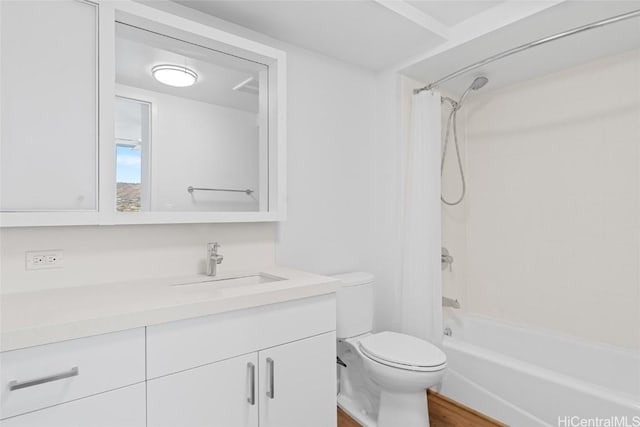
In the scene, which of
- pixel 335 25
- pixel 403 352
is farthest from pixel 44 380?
pixel 335 25

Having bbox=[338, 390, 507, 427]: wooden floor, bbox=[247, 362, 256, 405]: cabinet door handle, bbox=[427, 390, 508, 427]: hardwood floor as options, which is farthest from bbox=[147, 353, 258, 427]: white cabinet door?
bbox=[427, 390, 508, 427]: hardwood floor

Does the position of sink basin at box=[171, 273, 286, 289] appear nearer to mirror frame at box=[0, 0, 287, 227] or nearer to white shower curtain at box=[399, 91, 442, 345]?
mirror frame at box=[0, 0, 287, 227]

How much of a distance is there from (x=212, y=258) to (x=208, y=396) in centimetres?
63

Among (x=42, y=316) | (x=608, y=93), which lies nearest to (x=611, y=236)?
(x=608, y=93)

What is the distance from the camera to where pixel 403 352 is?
5.75 feet

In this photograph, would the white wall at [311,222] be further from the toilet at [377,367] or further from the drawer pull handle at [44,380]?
the drawer pull handle at [44,380]

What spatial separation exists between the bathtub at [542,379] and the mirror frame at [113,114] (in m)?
1.42

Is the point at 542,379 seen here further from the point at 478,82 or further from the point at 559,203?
the point at 478,82

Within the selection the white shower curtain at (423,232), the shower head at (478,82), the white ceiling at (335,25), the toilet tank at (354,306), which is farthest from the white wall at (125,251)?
the shower head at (478,82)

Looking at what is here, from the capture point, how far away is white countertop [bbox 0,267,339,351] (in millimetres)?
944

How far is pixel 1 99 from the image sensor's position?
1.19 meters

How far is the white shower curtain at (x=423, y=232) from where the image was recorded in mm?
2232

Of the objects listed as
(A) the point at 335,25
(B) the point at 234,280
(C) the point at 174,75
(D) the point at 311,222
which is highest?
(A) the point at 335,25

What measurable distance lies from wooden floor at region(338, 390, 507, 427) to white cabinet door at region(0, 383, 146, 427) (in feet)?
4.08
